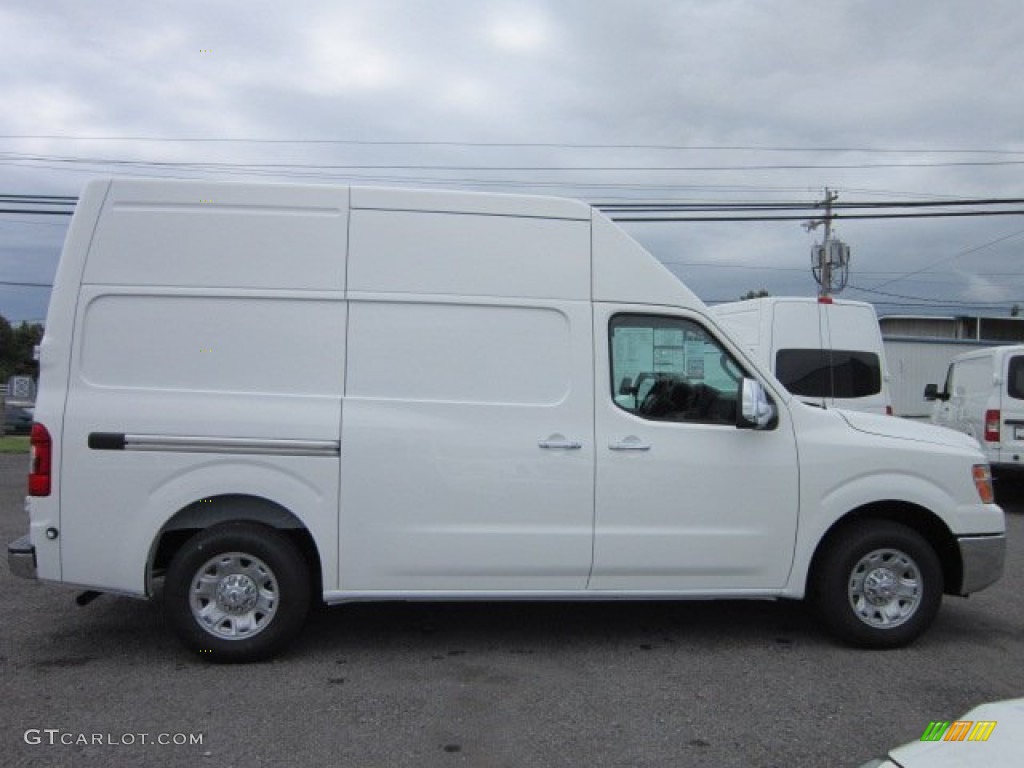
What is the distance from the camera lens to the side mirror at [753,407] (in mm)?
4902

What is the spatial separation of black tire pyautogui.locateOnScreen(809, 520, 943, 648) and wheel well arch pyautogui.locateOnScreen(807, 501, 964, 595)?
0.02 metres

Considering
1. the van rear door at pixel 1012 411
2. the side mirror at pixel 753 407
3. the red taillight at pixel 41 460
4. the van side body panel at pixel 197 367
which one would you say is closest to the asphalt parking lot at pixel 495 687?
the van side body panel at pixel 197 367

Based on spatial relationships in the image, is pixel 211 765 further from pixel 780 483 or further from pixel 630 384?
pixel 780 483

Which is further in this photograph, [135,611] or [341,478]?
[135,611]

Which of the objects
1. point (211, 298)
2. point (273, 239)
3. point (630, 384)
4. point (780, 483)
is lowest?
point (780, 483)

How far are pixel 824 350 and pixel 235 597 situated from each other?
289 inches

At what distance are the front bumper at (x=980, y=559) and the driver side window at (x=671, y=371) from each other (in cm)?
162

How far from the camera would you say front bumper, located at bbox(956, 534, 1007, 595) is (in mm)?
5180

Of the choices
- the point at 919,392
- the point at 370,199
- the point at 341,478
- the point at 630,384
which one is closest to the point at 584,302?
the point at 630,384

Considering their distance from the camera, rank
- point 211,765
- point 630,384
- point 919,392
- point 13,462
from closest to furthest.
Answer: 1. point 211,765
2. point 630,384
3. point 13,462
4. point 919,392

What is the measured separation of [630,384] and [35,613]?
4.10 meters

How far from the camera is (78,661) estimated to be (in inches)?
190

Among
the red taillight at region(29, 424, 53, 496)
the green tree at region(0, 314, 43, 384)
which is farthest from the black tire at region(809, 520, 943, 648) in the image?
the green tree at region(0, 314, 43, 384)

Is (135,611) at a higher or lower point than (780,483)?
lower
